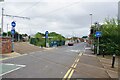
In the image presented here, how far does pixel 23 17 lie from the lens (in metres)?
60.7

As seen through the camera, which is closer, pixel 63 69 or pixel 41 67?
pixel 63 69

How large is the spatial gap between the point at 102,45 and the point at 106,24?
12.3 ft

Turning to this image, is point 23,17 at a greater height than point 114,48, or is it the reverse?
point 23,17

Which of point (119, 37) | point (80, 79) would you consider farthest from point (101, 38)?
point (80, 79)

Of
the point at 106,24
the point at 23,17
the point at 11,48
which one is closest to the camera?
the point at 11,48

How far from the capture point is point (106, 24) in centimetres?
4519

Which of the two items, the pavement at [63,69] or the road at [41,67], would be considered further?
the pavement at [63,69]

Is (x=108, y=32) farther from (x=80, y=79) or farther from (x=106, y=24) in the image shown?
(x=80, y=79)

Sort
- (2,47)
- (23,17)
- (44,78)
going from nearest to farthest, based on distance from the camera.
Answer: (44,78), (2,47), (23,17)

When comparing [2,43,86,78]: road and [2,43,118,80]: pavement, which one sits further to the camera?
[2,43,118,80]: pavement

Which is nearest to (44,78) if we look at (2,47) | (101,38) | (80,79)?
(80,79)

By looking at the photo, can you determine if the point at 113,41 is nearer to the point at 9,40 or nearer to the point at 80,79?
the point at 9,40

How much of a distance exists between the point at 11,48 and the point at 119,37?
1508 centimetres

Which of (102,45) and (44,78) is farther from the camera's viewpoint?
(102,45)
